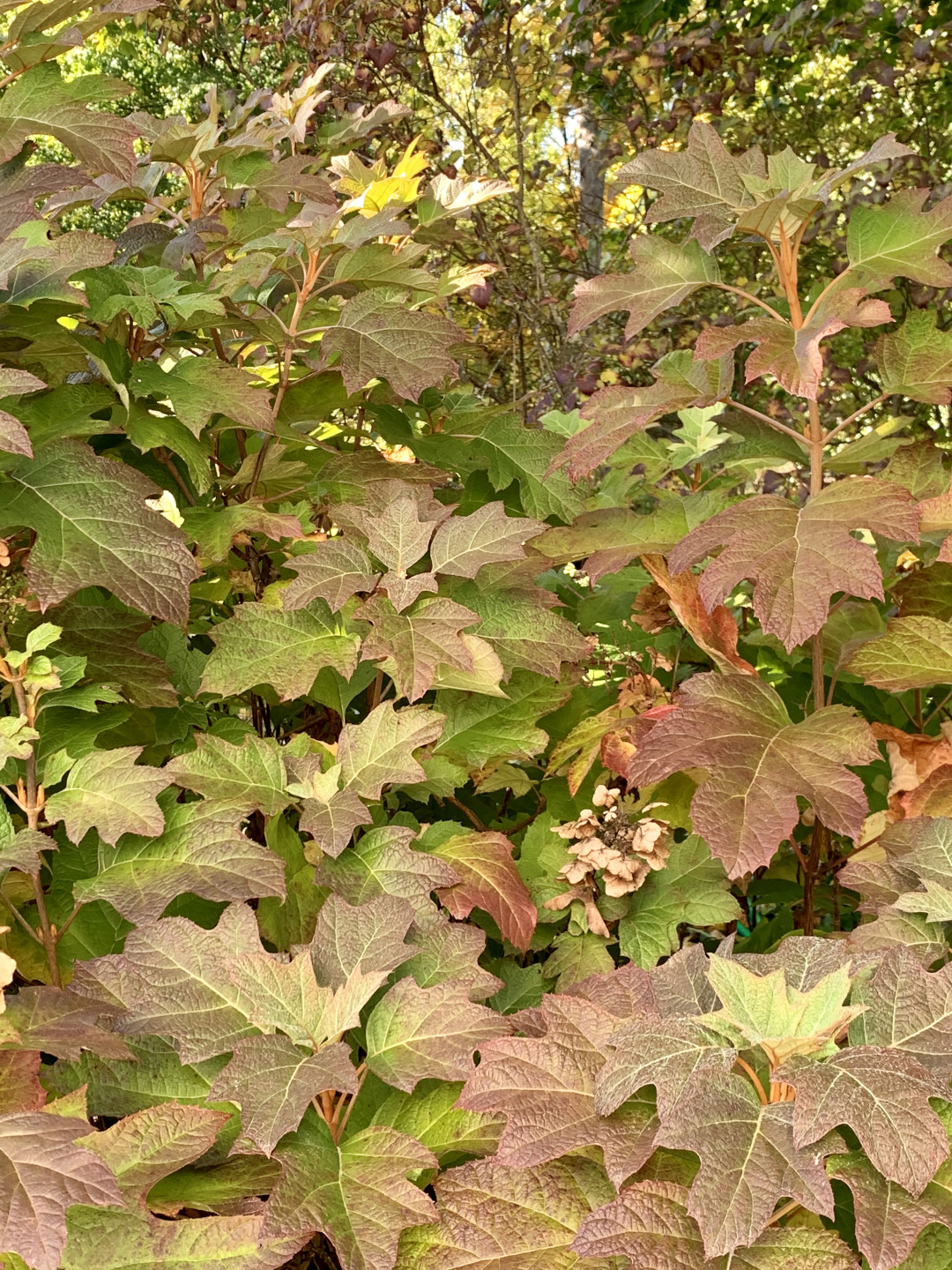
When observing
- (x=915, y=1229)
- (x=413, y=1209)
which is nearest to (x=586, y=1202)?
(x=413, y=1209)

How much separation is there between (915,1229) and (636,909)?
550 millimetres

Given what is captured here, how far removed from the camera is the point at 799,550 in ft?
4.00

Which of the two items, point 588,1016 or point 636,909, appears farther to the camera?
point 636,909

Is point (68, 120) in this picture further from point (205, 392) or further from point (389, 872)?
point (389, 872)

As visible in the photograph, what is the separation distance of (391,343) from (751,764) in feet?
2.16

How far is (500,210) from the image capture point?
6461 millimetres

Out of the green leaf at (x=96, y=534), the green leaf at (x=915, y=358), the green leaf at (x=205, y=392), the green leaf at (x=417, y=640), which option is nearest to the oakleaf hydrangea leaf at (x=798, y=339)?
the green leaf at (x=915, y=358)

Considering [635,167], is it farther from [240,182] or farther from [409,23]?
[409,23]

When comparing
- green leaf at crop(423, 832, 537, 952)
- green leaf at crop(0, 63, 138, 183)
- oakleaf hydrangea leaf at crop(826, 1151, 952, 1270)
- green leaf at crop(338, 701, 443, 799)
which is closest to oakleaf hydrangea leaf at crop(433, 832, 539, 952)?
green leaf at crop(423, 832, 537, 952)

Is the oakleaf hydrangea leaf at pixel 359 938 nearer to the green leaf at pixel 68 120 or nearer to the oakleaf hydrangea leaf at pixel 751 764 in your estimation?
the oakleaf hydrangea leaf at pixel 751 764

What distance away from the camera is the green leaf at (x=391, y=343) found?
1396 mm

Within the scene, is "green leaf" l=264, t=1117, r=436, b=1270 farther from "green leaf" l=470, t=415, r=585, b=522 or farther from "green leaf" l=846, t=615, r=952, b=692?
"green leaf" l=470, t=415, r=585, b=522

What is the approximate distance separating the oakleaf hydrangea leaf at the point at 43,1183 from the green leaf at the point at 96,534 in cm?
50

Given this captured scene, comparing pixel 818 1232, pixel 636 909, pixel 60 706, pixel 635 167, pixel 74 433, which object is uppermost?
pixel 635 167
